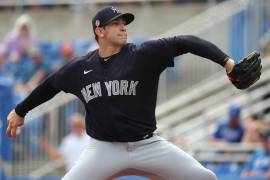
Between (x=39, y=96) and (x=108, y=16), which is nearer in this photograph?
(x=108, y=16)

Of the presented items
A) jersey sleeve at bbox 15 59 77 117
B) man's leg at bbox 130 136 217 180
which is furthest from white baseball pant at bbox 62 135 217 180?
jersey sleeve at bbox 15 59 77 117

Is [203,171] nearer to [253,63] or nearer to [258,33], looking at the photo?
[253,63]

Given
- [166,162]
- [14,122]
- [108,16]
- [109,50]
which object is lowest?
[166,162]

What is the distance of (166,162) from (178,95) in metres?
7.01

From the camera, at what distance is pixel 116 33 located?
791cm

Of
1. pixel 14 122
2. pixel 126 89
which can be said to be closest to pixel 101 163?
pixel 126 89

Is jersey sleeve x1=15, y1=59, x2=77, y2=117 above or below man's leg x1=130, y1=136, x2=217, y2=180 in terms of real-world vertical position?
above

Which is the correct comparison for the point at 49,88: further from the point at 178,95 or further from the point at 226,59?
the point at 178,95

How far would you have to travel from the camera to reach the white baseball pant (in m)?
7.72

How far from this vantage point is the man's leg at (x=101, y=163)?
772cm

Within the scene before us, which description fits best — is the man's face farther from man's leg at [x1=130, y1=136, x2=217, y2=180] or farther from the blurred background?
the blurred background

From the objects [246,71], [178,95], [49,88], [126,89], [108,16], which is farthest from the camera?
[178,95]

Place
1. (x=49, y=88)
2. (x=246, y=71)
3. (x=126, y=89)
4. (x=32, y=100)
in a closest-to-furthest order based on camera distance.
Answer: (x=246, y=71) → (x=126, y=89) → (x=49, y=88) → (x=32, y=100)

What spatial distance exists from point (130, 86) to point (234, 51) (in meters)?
6.98
